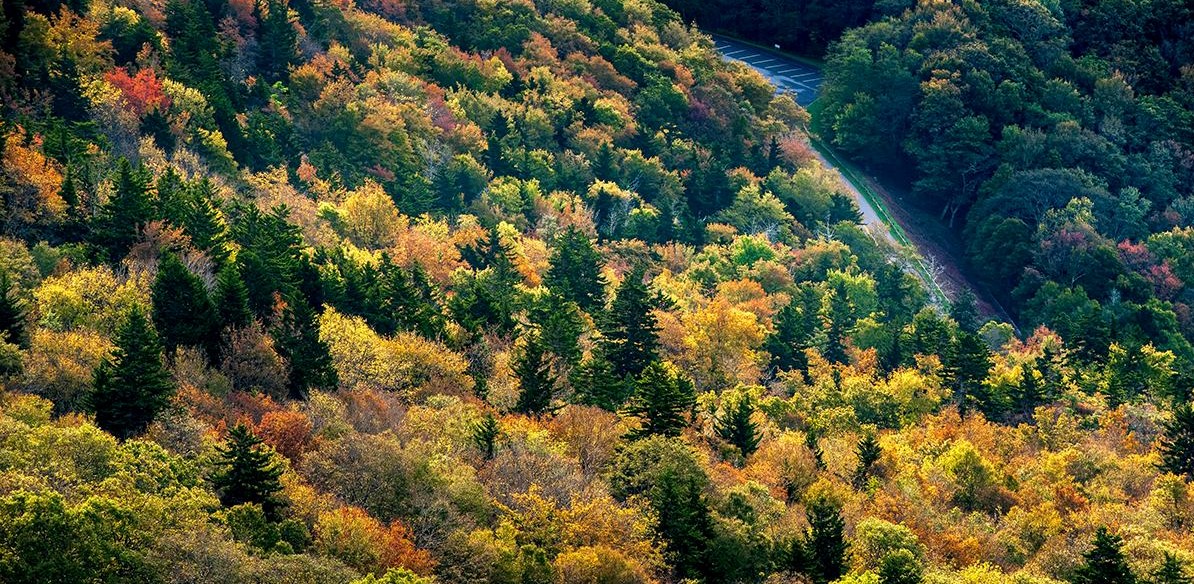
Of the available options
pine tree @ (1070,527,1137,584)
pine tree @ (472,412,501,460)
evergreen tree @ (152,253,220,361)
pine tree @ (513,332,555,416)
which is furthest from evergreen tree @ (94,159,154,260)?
pine tree @ (1070,527,1137,584)

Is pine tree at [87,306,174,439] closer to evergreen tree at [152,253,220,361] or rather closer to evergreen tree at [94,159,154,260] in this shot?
evergreen tree at [152,253,220,361]

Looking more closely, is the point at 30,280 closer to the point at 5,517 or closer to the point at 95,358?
the point at 95,358

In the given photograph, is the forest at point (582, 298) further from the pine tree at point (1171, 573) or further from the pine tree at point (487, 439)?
the pine tree at point (1171, 573)

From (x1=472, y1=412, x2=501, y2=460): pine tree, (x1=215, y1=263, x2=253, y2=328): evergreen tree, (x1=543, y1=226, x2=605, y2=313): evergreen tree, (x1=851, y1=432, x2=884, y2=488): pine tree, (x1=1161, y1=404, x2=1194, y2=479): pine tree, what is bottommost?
(x1=543, y1=226, x2=605, y2=313): evergreen tree

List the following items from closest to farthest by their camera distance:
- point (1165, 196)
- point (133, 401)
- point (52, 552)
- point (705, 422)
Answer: point (52, 552) → point (133, 401) → point (705, 422) → point (1165, 196)

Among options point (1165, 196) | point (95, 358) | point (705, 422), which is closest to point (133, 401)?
point (95, 358)

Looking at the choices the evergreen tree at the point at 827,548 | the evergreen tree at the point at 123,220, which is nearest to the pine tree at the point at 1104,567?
the evergreen tree at the point at 827,548

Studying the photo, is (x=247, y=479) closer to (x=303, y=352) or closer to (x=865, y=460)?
(x=303, y=352)
